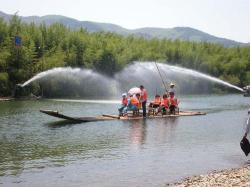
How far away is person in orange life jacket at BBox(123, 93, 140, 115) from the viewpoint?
4156cm

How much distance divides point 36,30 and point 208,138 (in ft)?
207

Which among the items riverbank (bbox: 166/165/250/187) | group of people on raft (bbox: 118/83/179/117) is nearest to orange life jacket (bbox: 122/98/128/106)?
group of people on raft (bbox: 118/83/179/117)

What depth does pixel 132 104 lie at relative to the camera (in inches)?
1651

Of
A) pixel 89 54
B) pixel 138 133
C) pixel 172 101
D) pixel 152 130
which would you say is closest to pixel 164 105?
pixel 172 101

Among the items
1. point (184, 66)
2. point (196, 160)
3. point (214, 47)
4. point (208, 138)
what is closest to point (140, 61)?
point (184, 66)

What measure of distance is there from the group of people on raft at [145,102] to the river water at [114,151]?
1.74 meters

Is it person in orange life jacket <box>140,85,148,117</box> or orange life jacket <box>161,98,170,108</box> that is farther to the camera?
orange life jacket <box>161,98,170,108</box>

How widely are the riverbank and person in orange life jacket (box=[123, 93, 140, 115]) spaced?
21.8 m

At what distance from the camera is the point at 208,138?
105 feet

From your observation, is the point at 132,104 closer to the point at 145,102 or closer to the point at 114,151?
the point at 145,102

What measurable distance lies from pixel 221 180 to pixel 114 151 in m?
9.41

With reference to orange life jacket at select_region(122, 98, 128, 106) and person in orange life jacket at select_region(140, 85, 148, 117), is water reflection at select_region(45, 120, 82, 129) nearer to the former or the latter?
orange life jacket at select_region(122, 98, 128, 106)

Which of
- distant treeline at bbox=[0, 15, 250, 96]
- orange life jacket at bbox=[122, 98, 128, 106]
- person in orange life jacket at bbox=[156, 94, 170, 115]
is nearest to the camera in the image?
orange life jacket at bbox=[122, 98, 128, 106]

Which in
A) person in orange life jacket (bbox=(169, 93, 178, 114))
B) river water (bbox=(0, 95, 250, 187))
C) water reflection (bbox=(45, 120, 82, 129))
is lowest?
river water (bbox=(0, 95, 250, 187))
